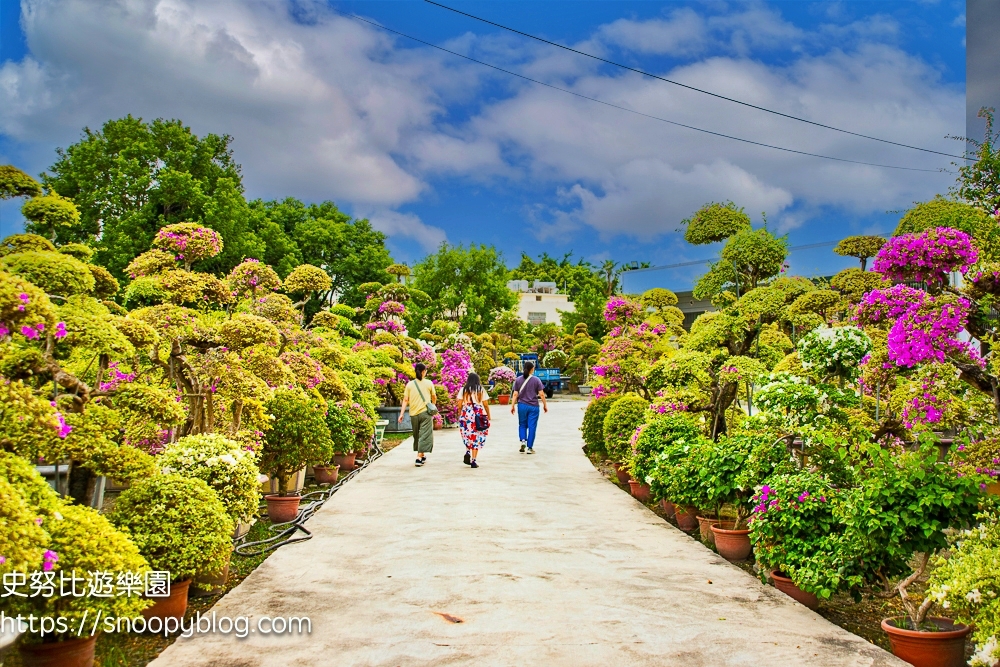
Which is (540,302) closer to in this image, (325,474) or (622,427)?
(622,427)

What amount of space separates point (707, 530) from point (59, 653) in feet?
16.2

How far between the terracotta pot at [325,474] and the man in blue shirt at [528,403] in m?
3.61

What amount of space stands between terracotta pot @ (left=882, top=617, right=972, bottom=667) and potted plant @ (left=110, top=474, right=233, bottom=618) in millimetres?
3898

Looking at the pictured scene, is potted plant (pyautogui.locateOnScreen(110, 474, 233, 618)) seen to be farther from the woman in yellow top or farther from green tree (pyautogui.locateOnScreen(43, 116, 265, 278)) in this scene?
green tree (pyautogui.locateOnScreen(43, 116, 265, 278))

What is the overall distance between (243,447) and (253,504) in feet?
4.25

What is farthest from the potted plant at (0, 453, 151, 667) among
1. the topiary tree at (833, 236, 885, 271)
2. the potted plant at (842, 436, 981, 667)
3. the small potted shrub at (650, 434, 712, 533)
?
the topiary tree at (833, 236, 885, 271)

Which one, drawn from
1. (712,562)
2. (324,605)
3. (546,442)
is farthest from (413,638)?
(546,442)

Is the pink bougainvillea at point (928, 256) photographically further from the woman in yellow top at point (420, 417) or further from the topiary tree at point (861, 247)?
the topiary tree at point (861, 247)

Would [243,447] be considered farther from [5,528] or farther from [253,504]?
[5,528]

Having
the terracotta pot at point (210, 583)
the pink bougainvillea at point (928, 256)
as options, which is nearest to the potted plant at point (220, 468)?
the terracotta pot at point (210, 583)

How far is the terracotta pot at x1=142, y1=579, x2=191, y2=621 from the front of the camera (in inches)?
167

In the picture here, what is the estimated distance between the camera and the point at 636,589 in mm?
4992

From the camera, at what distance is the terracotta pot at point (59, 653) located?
3354 millimetres

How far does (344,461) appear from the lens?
10781mm
